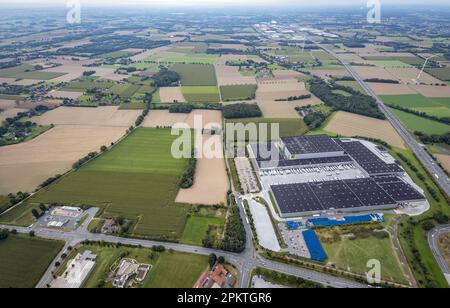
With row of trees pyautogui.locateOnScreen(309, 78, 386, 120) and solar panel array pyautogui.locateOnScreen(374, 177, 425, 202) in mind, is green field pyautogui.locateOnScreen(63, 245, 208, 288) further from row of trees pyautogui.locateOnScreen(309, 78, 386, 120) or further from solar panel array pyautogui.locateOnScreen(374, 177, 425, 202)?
row of trees pyautogui.locateOnScreen(309, 78, 386, 120)

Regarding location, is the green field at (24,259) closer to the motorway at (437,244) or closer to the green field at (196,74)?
the motorway at (437,244)

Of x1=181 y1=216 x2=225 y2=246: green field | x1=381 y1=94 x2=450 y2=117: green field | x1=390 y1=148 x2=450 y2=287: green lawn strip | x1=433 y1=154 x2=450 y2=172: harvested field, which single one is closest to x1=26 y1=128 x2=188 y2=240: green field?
x1=181 y1=216 x2=225 y2=246: green field

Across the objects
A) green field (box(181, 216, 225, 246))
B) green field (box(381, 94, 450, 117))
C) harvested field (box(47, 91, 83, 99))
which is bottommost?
green field (box(181, 216, 225, 246))

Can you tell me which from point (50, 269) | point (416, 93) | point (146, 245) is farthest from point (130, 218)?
point (416, 93)

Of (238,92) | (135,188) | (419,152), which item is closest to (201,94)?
(238,92)

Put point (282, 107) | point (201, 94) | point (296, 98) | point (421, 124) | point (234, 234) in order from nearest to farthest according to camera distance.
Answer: point (234, 234) < point (421, 124) < point (282, 107) < point (296, 98) < point (201, 94)

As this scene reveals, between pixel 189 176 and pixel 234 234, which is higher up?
pixel 189 176

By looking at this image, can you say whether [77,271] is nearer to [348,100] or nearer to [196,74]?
[348,100]
